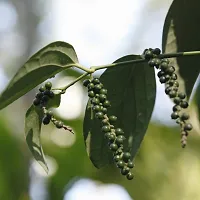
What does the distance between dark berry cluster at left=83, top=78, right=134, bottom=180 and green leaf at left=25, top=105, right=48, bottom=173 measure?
9 cm

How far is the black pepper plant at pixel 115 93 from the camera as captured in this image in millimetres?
687

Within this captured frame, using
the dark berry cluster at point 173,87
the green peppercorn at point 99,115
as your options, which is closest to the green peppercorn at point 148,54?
the dark berry cluster at point 173,87

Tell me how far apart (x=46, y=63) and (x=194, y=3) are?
0.27 m

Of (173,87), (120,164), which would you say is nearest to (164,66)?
(173,87)

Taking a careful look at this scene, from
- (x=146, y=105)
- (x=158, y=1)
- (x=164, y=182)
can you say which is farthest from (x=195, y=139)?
(x=158, y=1)

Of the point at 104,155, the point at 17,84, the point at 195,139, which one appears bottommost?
the point at 195,139

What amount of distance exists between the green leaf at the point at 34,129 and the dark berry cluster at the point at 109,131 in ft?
0.29

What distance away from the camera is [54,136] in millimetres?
1617

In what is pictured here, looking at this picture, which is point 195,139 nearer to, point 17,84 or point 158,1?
point 17,84

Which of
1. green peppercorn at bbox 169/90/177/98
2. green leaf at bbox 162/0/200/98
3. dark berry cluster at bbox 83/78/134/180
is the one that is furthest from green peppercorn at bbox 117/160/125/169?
green leaf at bbox 162/0/200/98

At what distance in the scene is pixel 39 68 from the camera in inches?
28.2

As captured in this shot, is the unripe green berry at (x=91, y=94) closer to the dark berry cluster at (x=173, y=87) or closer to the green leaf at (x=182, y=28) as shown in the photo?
the dark berry cluster at (x=173, y=87)

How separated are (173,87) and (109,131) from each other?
0.32ft

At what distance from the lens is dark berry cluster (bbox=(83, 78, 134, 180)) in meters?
0.66
